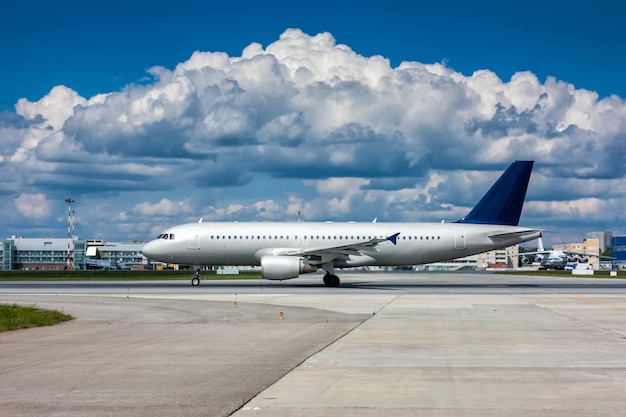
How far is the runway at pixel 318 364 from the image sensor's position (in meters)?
9.80

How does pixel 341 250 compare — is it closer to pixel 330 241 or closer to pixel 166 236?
pixel 330 241

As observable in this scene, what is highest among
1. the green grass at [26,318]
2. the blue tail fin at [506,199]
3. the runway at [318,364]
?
the blue tail fin at [506,199]

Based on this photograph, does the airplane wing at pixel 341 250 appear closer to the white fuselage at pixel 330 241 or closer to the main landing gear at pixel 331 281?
the white fuselage at pixel 330 241

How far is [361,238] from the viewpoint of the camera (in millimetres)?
48031

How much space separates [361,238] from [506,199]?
10.2 meters

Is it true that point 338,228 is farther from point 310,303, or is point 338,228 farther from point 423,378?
point 423,378

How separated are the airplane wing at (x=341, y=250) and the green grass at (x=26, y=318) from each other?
69.2 ft

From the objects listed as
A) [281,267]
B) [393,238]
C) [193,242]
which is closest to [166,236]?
[193,242]

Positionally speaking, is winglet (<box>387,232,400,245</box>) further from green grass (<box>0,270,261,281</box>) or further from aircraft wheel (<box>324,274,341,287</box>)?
green grass (<box>0,270,261,281</box>)

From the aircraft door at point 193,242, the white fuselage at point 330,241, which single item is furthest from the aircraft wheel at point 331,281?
the aircraft door at point 193,242

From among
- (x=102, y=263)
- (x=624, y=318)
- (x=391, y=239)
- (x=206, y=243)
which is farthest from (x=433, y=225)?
(x=102, y=263)

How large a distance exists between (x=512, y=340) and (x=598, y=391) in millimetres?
7056

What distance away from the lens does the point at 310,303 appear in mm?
30516

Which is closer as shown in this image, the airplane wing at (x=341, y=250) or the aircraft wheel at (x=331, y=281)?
the airplane wing at (x=341, y=250)
